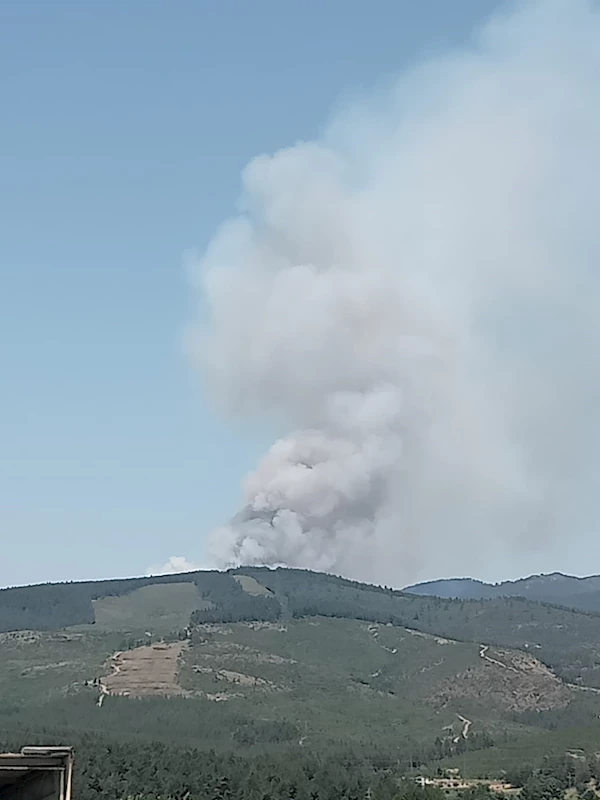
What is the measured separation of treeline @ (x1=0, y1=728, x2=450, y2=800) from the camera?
411 feet

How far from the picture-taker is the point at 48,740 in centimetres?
15712

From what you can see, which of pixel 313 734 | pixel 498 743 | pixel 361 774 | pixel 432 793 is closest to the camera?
pixel 432 793

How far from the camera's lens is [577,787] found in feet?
468

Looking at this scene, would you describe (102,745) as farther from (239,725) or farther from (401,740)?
(401,740)

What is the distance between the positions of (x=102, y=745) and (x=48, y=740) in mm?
14977

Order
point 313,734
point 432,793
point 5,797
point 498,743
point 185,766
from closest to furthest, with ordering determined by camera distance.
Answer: point 5,797, point 432,793, point 185,766, point 498,743, point 313,734

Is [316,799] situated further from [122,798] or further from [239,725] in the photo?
[239,725]

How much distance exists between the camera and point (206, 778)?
130 metres

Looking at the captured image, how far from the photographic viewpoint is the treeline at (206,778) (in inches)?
4929

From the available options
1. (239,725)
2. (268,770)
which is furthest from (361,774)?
(239,725)

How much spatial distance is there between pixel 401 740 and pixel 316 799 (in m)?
73.7

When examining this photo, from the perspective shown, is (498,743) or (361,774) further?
(498,743)

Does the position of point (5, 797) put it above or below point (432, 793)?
above

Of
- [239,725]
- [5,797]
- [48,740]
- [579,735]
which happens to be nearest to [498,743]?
[579,735]
